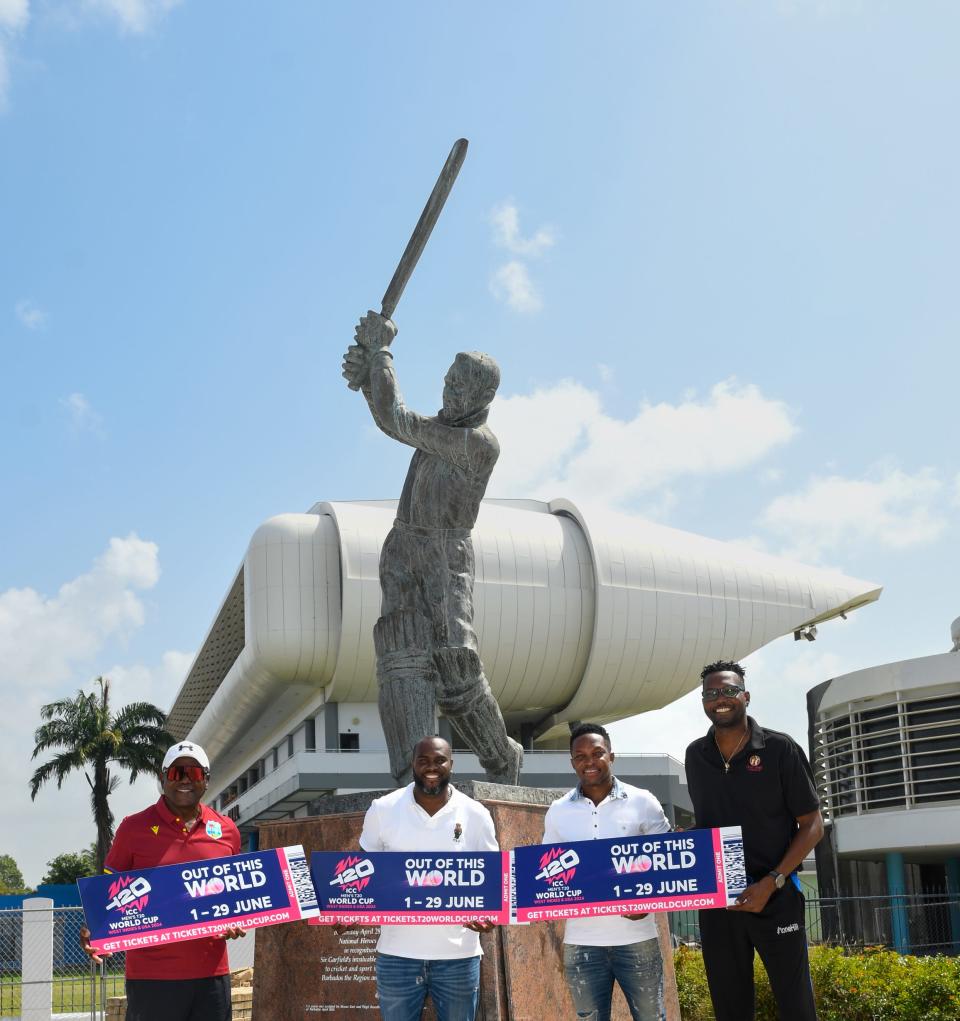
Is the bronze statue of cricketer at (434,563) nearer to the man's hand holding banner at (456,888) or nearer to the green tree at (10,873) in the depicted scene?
the man's hand holding banner at (456,888)

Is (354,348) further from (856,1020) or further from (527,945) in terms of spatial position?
(856,1020)

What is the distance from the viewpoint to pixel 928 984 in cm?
1109

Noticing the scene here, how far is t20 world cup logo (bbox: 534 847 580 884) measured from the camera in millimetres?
4957

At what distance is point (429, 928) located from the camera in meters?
4.82

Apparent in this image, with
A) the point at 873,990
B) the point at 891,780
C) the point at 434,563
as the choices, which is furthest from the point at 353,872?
the point at 891,780

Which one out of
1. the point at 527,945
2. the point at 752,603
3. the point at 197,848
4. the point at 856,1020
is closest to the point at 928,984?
the point at 856,1020

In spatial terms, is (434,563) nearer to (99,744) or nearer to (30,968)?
(30,968)

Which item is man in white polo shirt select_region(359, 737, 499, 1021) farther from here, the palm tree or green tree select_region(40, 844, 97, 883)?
green tree select_region(40, 844, 97, 883)

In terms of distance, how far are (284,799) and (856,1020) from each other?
37.6 meters

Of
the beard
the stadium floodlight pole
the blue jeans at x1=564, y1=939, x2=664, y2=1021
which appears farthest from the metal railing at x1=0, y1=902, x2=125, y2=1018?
the blue jeans at x1=564, y1=939, x2=664, y2=1021

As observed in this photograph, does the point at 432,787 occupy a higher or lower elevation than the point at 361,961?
higher

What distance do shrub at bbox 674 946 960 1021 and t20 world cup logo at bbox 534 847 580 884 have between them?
6.95m

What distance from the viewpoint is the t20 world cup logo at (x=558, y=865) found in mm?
4957

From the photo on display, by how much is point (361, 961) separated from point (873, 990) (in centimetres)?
681
